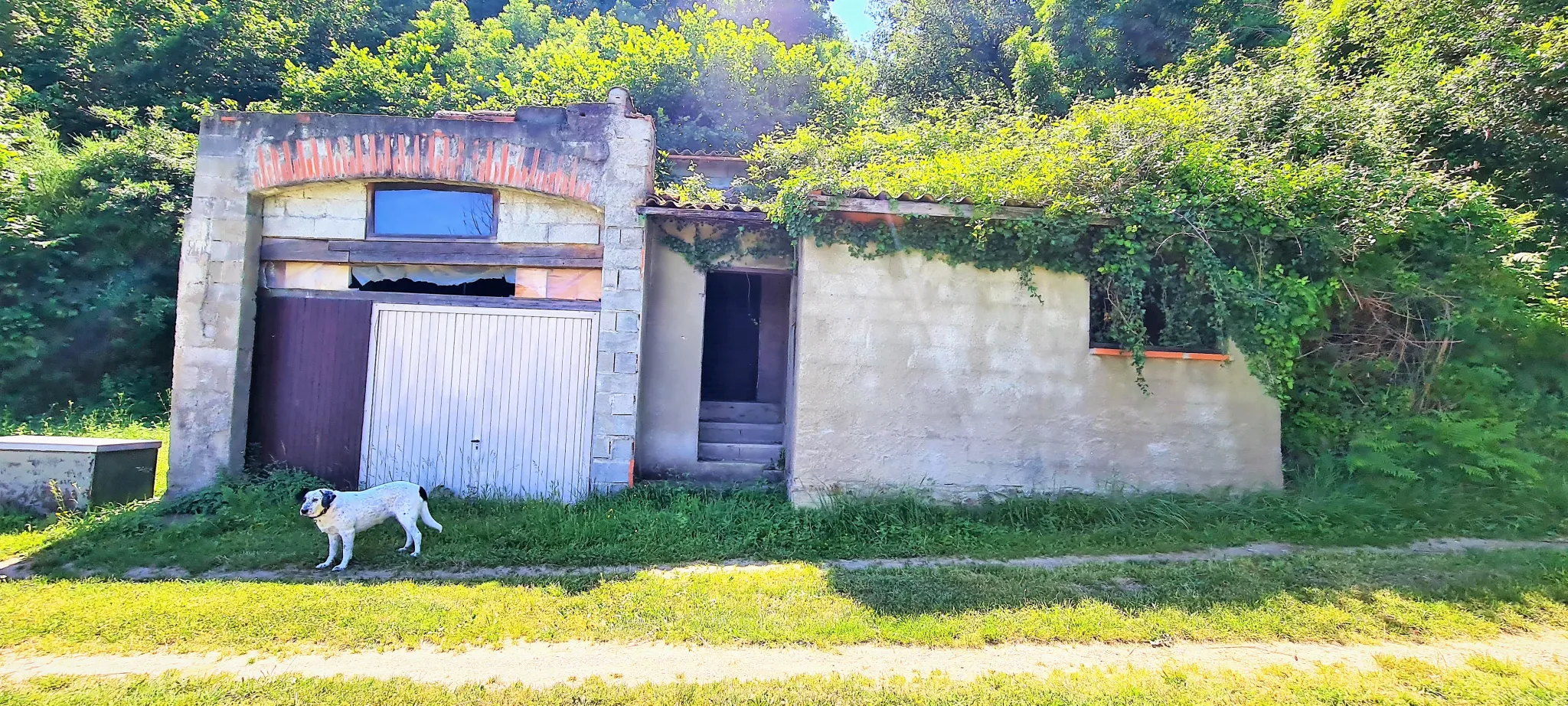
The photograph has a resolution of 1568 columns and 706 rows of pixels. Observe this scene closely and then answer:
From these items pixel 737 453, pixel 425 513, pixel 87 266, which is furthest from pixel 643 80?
pixel 425 513

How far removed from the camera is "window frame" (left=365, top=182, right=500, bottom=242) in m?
7.38

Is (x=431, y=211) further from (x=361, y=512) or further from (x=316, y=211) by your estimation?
(x=361, y=512)

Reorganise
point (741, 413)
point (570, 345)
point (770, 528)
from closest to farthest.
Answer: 1. point (770, 528)
2. point (570, 345)
3. point (741, 413)

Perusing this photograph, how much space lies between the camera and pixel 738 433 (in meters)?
8.30

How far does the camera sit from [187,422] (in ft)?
22.9

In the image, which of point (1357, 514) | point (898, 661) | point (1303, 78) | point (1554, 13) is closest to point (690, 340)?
point (898, 661)

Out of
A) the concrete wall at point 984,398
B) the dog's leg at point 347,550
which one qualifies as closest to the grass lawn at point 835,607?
the dog's leg at point 347,550

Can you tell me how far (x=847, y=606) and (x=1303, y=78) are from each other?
742 centimetres

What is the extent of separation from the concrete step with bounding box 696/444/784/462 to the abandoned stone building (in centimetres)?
7

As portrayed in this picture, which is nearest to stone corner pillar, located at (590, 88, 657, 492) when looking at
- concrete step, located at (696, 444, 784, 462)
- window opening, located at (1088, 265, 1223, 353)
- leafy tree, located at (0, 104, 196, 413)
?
concrete step, located at (696, 444, 784, 462)

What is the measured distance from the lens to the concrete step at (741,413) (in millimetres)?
8703

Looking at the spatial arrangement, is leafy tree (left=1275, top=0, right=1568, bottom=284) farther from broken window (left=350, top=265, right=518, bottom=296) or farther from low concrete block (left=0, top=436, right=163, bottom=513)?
low concrete block (left=0, top=436, right=163, bottom=513)

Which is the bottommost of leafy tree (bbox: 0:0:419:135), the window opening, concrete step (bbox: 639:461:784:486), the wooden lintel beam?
concrete step (bbox: 639:461:784:486)

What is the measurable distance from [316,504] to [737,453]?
13.2 feet
